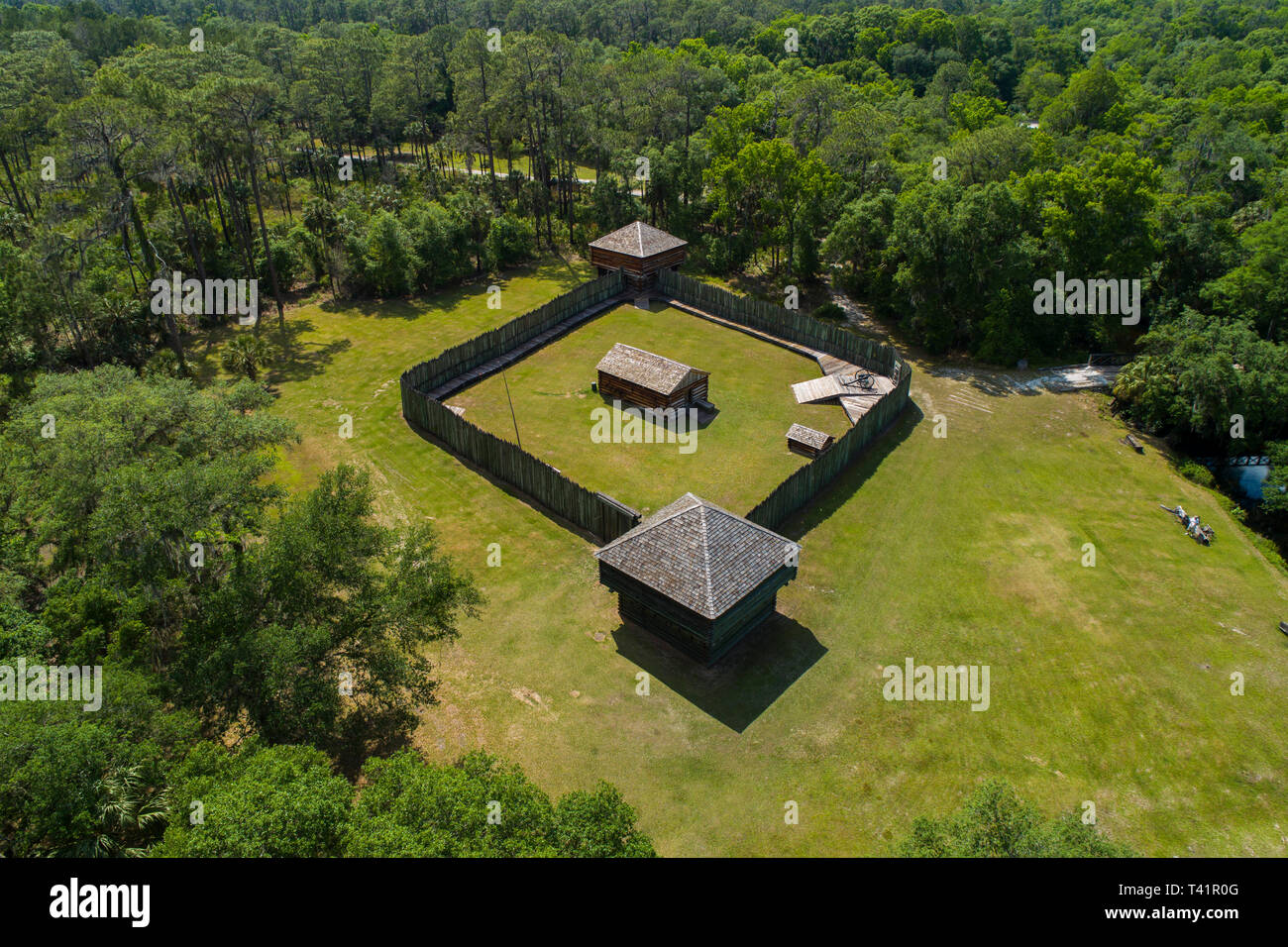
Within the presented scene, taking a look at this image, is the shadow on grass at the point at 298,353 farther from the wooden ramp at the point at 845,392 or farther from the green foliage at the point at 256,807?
the green foliage at the point at 256,807

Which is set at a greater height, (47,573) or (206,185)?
(206,185)

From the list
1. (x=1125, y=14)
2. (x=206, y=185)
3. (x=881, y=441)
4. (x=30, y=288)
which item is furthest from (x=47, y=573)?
(x=1125, y=14)

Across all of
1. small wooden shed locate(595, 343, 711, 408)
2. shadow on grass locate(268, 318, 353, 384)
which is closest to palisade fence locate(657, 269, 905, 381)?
small wooden shed locate(595, 343, 711, 408)

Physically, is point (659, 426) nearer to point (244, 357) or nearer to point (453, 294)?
point (244, 357)

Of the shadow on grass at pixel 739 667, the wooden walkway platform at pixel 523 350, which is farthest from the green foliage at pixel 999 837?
the wooden walkway platform at pixel 523 350

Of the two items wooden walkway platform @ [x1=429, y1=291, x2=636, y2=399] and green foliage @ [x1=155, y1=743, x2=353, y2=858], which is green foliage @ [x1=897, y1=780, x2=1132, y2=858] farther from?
wooden walkway platform @ [x1=429, y1=291, x2=636, y2=399]

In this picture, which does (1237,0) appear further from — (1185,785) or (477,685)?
(477,685)
